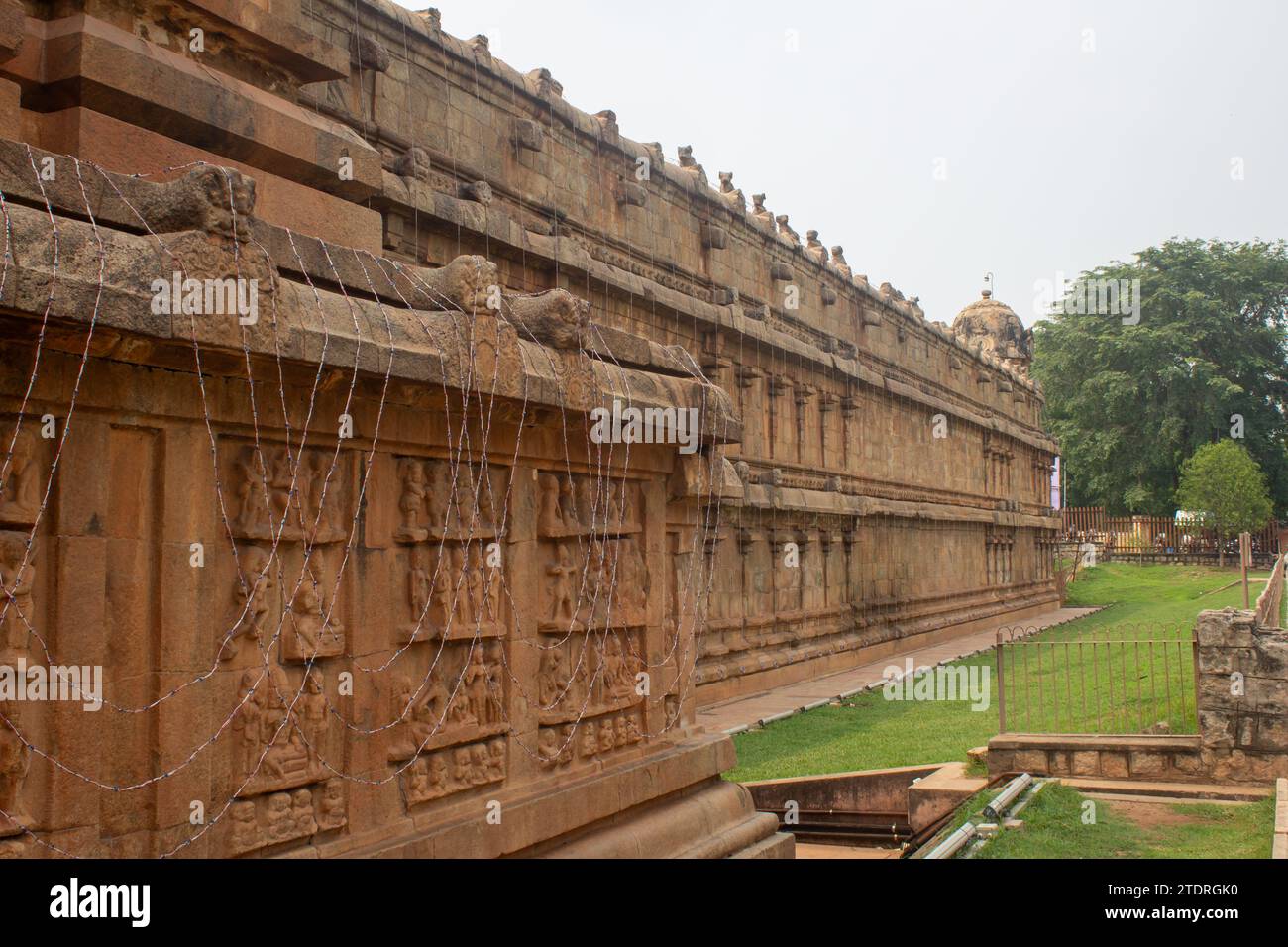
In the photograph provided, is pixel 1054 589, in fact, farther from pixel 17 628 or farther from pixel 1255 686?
pixel 17 628

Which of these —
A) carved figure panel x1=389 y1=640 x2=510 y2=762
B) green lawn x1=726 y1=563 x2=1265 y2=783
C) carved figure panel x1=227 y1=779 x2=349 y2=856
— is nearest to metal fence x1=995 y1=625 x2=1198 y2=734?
green lawn x1=726 y1=563 x2=1265 y2=783

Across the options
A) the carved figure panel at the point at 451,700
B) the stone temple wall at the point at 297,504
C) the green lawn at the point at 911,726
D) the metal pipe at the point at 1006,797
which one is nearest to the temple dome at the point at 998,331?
the green lawn at the point at 911,726

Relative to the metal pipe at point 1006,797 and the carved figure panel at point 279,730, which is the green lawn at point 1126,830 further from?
the carved figure panel at point 279,730

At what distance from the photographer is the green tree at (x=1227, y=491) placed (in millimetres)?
42281

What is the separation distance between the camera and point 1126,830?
8484 mm

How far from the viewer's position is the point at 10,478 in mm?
3764

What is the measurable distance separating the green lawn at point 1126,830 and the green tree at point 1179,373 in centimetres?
4351

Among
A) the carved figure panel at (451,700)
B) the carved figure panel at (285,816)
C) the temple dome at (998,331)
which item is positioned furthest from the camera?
the temple dome at (998,331)

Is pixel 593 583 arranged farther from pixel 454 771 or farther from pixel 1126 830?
pixel 1126 830

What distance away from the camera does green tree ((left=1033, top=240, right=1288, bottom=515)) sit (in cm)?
4934

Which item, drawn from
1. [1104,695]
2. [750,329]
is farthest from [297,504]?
[750,329]

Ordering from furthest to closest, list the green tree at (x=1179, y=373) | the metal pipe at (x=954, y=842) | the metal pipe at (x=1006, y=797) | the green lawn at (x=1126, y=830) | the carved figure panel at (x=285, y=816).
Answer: the green tree at (x=1179, y=373) → the metal pipe at (x=1006, y=797) → the green lawn at (x=1126, y=830) → the metal pipe at (x=954, y=842) → the carved figure panel at (x=285, y=816)

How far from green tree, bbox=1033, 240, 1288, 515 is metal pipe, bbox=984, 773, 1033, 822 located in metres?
43.2

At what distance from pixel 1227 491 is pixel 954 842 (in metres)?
39.2
